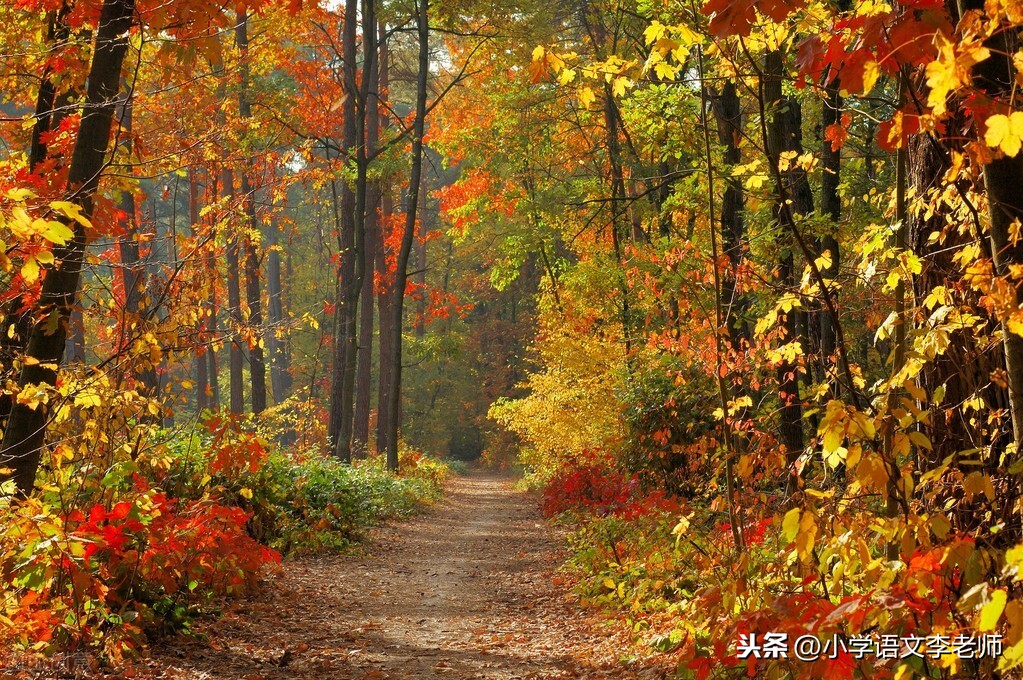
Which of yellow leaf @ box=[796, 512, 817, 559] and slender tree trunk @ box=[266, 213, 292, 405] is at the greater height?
slender tree trunk @ box=[266, 213, 292, 405]

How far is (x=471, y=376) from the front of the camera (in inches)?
1631

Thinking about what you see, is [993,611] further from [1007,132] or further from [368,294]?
[368,294]

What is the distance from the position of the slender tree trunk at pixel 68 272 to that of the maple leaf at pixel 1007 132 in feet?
14.6

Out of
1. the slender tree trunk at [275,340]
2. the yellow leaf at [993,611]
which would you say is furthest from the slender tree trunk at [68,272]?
the slender tree trunk at [275,340]

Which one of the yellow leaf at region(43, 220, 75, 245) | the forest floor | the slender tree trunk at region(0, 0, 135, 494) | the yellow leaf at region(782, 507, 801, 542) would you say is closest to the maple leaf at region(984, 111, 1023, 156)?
the yellow leaf at region(782, 507, 801, 542)

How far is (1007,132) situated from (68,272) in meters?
4.82

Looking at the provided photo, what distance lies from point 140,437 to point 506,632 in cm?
327

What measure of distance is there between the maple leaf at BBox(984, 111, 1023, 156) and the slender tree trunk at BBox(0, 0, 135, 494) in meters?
4.45

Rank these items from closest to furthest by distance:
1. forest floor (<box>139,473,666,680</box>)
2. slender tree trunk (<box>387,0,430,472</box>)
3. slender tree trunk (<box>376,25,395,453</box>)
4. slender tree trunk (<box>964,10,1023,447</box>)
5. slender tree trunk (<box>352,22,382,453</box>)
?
slender tree trunk (<box>964,10,1023,447</box>)
forest floor (<box>139,473,666,680</box>)
slender tree trunk (<box>387,0,430,472</box>)
slender tree trunk (<box>352,22,382,453</box>)
slender tree trunk (<box>376,25,395,453</box>)

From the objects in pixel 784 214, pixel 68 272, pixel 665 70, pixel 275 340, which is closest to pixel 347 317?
pixel 784 214

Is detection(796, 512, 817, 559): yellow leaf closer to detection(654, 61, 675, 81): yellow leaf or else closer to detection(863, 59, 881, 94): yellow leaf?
detection(863, 59, 881, 94): yellow leaf

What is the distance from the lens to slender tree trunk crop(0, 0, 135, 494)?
15.6 ft

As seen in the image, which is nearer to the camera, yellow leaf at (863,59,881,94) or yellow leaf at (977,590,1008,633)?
yellow leaf at (977,590,1008,633)

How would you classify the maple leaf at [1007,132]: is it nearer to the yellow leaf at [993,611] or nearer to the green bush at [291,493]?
the yellow leaf at [993,611]
